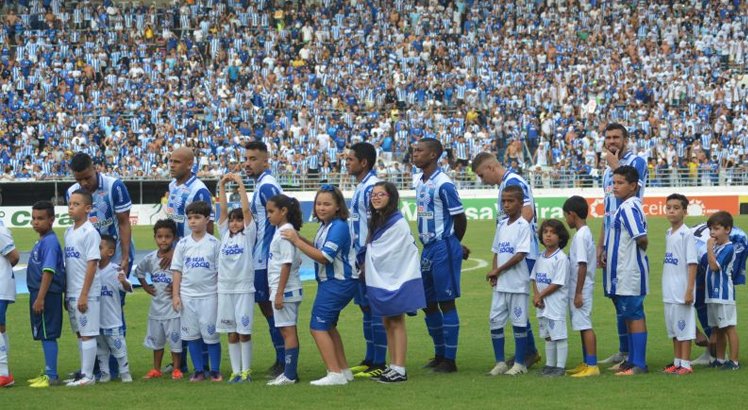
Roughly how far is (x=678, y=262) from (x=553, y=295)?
1.12 meters

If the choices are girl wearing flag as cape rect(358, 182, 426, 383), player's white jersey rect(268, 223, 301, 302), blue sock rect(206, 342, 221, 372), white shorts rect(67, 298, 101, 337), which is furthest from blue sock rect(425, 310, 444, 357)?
white shorts rect(67, 298, 101, 337)

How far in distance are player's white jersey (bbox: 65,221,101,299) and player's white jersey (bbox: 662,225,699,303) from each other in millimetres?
4918

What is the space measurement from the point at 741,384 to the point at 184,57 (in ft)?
127

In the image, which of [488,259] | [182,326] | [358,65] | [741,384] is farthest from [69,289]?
[358,65]

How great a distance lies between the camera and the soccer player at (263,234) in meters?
10.1

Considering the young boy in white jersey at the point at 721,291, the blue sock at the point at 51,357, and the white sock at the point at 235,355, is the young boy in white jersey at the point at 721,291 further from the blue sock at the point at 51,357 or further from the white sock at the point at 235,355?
the blue sock at the point at 51,357

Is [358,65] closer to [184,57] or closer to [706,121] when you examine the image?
[184,57]

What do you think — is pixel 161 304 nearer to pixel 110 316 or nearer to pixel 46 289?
pixel 110 316

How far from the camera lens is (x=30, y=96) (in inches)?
1666

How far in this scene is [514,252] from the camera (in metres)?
10.2

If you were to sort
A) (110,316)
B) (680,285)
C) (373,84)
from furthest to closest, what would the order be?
1. (373,84)
2. (110,316)
3. (680,285)

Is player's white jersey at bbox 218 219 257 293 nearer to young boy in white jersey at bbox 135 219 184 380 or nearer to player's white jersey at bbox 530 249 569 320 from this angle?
young boy in white jersey at bbox 135 219 184 380

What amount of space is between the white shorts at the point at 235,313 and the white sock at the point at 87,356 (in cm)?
110

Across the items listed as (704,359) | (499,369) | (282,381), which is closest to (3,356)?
(282,381)
